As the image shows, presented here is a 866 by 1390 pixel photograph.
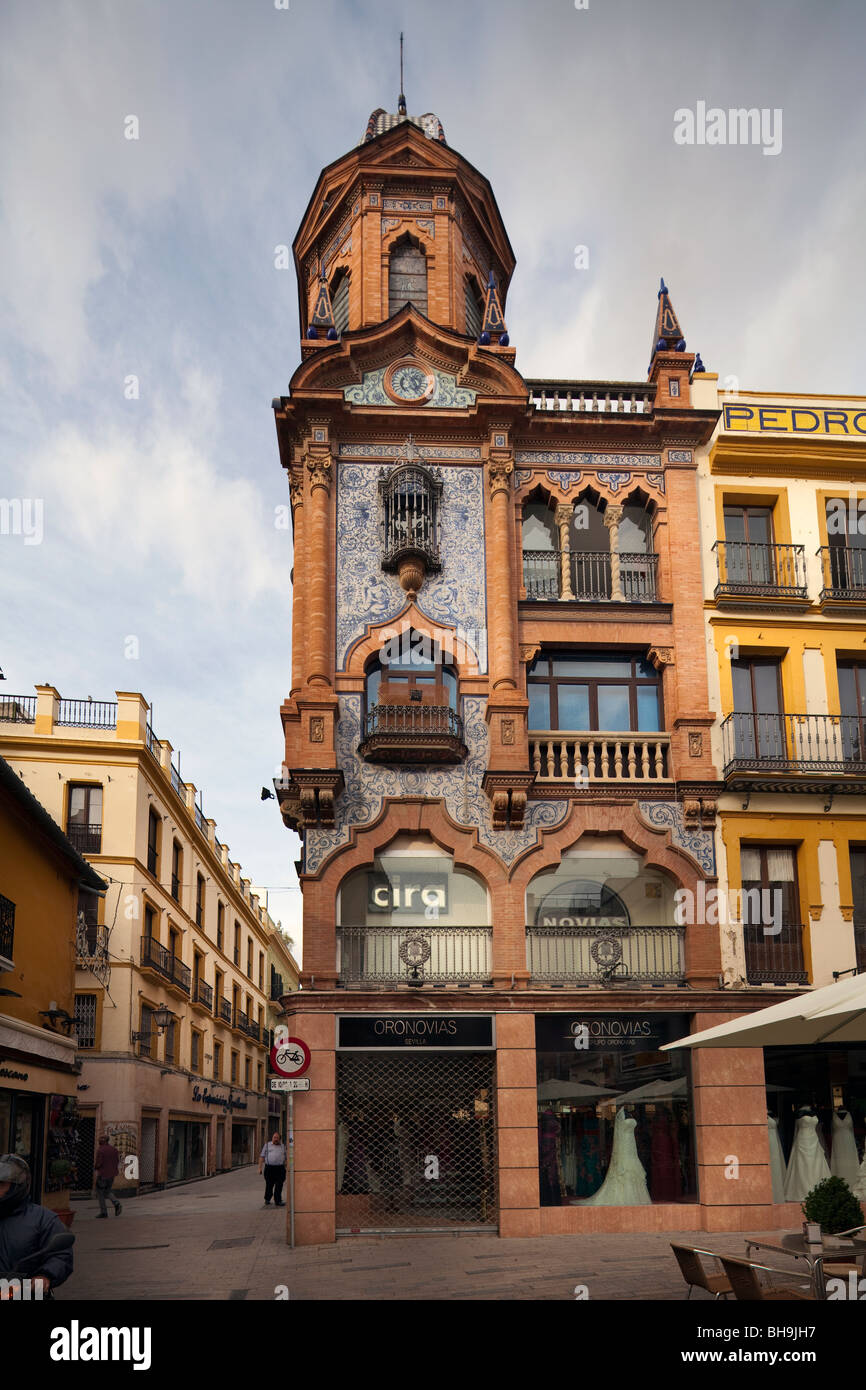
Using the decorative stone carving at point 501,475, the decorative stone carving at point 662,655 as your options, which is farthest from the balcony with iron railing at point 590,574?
Result: the decorative stone carving at point 501,475

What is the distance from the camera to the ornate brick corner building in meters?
19.6

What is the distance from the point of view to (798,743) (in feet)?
71.6

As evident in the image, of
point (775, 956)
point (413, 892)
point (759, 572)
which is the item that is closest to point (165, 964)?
point (413, 892)

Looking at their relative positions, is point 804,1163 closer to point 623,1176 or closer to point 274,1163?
point 623,1176

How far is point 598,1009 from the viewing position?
794 inches

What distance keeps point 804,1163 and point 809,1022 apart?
Result: 7.74 metres

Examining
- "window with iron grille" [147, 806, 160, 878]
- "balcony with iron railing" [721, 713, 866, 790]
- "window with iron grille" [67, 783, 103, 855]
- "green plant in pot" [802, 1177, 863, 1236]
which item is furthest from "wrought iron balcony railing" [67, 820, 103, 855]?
"green plant in pot" [802, 1177, 863, 1236]

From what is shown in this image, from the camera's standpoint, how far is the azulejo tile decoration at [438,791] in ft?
68.7

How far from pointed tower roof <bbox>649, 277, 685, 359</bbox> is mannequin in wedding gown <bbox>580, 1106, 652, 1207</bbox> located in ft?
44.7

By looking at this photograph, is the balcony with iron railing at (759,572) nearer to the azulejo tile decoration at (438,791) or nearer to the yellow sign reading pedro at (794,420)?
the yellow sign reading pedro at (794,420)

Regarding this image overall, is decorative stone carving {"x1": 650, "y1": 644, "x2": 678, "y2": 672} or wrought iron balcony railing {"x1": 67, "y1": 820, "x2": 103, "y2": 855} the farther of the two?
wrought iron balcony railing {"x1": 67, "y1": 820, "x2": 103, "y2": 855}

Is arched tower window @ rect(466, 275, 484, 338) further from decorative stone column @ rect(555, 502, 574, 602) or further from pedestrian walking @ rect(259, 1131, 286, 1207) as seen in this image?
pedestrian walking @ rect(259, 1131, 286, 1207)

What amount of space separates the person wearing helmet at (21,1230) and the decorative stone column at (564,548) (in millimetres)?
15707
